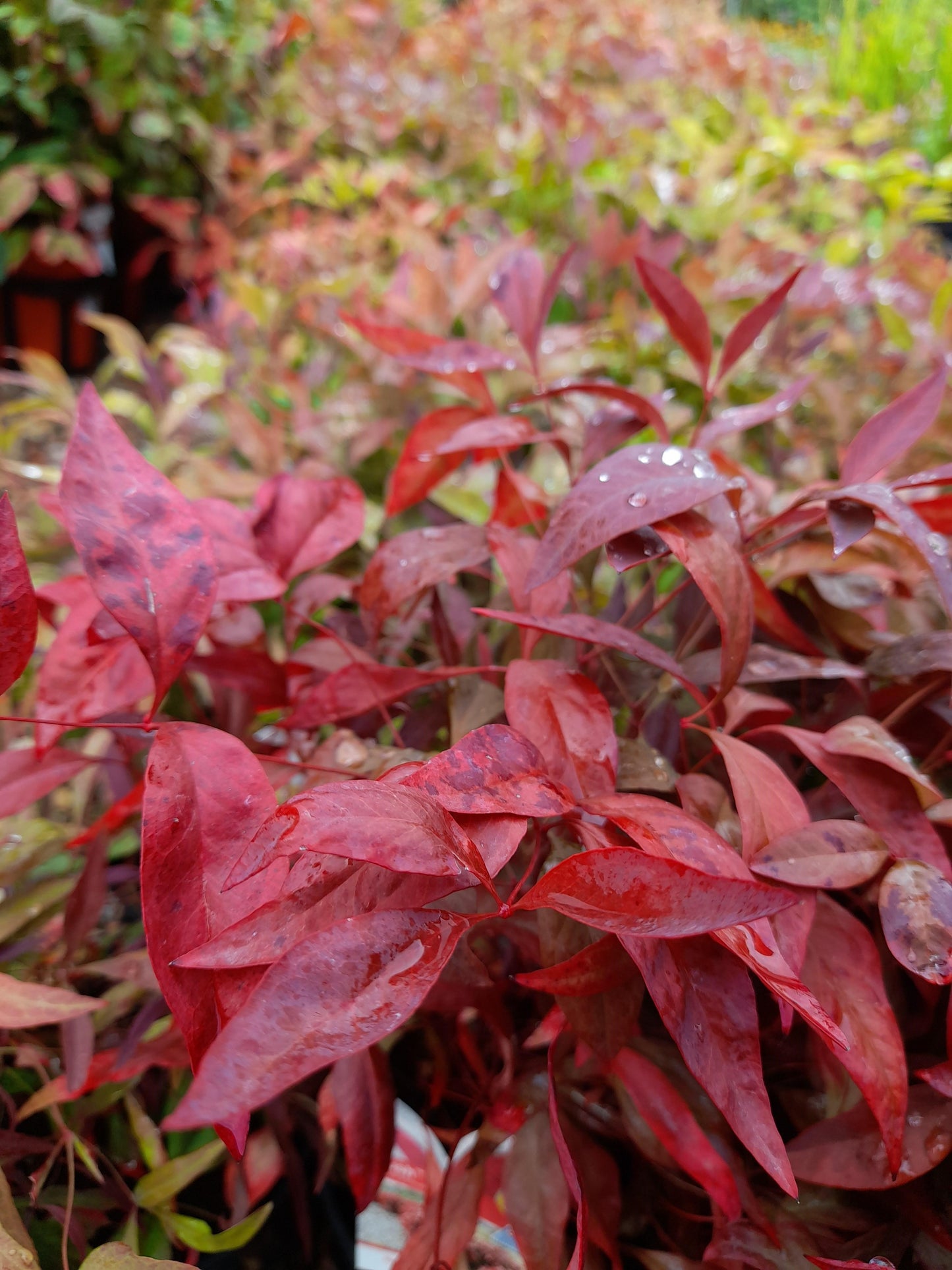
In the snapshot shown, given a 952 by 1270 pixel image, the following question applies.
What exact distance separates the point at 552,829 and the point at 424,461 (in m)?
0.26

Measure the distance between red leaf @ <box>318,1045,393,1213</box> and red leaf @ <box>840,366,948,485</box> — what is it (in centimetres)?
41

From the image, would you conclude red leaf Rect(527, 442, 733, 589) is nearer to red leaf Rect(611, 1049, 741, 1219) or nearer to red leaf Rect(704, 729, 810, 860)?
red leaf Rect(704, 729, 810, 860)

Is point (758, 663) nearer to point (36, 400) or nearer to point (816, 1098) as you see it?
point (816, 1098)

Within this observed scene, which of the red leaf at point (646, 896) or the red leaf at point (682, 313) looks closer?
the red leaf at point (646, 896)

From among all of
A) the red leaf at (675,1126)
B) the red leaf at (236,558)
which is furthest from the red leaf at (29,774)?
the red leaf at (675,1126)

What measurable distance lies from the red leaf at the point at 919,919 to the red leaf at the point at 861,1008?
0.09ft

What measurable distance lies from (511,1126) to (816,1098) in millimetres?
167

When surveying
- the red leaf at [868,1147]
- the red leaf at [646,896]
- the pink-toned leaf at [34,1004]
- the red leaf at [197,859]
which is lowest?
the red leaf at [868,1147]

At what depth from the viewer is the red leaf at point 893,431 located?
17.8 inches

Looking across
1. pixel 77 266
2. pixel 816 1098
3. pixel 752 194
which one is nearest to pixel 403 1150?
pixel 816 1098

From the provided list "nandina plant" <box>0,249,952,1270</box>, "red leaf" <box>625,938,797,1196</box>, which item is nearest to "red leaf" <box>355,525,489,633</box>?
"nandina plant" <box>0,249,952,1270</box>

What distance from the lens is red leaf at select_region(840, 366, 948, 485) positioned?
0.45 m

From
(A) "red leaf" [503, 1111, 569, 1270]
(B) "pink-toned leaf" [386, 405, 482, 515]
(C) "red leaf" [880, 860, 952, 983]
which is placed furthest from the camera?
(B) "pink-toned leaf" [386, 405, 482, 515]

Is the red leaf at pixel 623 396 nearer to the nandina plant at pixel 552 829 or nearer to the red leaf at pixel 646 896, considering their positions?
the nandina plant at pixel 552 829
